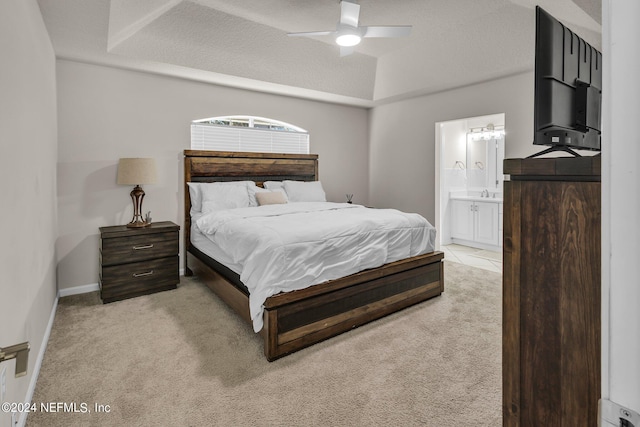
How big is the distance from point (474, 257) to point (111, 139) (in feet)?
16.0

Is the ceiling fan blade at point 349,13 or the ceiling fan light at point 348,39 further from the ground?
the ceiling fan blade at point 349,13

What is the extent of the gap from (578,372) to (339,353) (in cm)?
176

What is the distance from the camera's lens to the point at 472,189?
6.30m

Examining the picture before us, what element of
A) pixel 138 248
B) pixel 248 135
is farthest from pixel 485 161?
pixel 138 248

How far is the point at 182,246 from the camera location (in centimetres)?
427

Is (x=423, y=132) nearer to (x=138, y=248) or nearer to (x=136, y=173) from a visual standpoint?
(x=136, y=173)

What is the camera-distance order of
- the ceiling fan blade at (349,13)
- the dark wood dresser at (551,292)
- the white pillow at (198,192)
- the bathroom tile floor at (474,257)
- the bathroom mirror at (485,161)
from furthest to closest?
the bathroom mirror at (485,161) → the bathroom tile floor at (474,257) → the white pillow at (198,192) → the ceiling fan blade at (349,13) → the dark wood dresser at (551,292)

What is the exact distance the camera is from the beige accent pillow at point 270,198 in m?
4.23

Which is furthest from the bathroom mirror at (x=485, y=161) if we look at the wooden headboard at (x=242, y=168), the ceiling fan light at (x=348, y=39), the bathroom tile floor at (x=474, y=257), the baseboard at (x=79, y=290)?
the baseboard at (x=79, y=290)

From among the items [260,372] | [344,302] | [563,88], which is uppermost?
[563,88]

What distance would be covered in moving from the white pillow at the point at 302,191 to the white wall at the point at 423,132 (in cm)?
147

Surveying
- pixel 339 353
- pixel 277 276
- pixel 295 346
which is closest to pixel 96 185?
pixel 277 276

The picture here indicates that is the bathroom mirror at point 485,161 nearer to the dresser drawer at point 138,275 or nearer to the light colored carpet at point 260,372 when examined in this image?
the light colored carpet at point 260,372

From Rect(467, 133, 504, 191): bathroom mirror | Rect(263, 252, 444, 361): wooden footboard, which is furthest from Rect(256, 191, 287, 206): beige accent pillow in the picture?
Rect(467, 133, 504, 191): bathroom mirror
